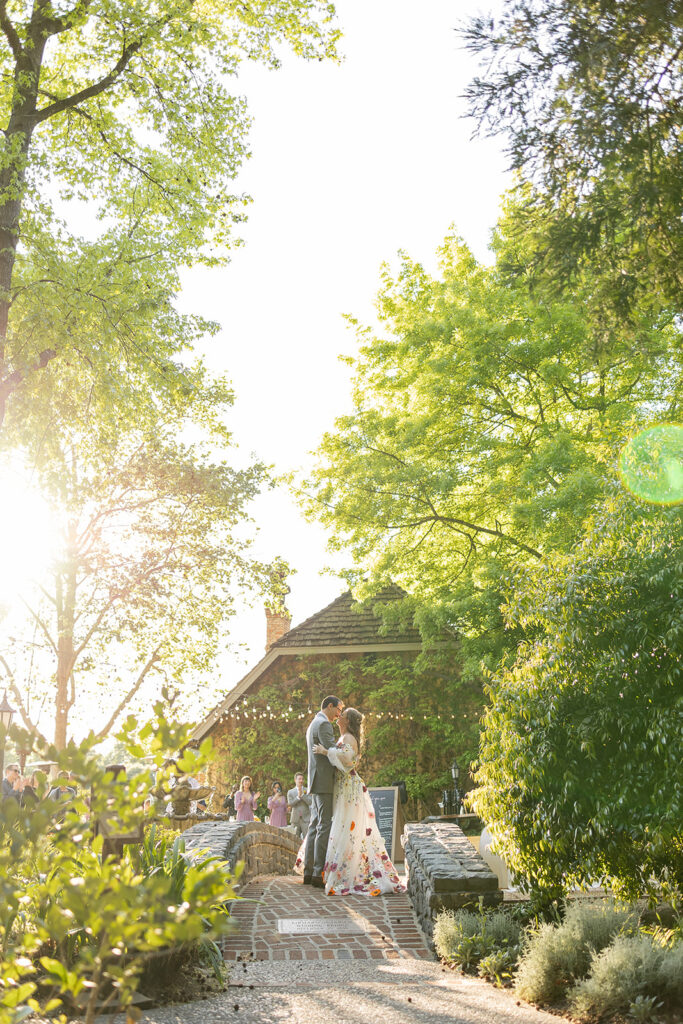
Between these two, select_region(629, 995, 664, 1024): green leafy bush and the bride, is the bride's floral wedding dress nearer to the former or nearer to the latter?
the bride

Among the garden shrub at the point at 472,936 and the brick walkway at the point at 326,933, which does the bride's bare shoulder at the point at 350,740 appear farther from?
the garden shrub at the point at 472,936

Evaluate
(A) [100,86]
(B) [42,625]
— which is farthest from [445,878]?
(B) [42,625]

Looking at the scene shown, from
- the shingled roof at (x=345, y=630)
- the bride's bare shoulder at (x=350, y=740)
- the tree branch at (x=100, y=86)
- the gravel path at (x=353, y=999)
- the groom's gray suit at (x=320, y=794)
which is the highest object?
the tree branch at (x=100, y=86)

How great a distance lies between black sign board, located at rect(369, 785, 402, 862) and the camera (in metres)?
16.2

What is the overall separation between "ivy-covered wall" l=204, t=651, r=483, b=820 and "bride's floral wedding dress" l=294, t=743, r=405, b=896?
957 centimetres

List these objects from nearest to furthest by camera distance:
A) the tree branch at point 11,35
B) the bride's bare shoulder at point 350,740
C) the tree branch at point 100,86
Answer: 1. the bride's bare shoulder at point 350,740
2. the tree branch at point 11,35
3. the tree branch at point 100,86

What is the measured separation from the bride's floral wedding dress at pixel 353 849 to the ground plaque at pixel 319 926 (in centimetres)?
161

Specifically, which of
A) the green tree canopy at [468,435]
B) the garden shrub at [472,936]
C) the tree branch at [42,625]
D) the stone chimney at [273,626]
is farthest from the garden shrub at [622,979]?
the tree branch at [42,625]

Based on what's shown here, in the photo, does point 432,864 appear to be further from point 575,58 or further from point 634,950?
point 575,58

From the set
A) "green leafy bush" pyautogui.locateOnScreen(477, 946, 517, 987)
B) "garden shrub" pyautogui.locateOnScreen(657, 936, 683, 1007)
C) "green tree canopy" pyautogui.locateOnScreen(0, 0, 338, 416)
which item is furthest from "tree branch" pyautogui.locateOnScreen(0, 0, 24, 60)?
"garden shrub" pyautogui.locateOnScreen(657, 936, 683, 1007)

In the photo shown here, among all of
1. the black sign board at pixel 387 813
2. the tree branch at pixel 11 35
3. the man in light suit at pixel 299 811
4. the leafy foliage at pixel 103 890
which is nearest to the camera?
the leafy foliage at pixel 103 890

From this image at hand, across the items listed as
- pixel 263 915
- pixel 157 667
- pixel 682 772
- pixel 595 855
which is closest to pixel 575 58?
pixel 682 772

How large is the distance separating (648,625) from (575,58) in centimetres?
368

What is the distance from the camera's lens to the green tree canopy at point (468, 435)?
14.3m
